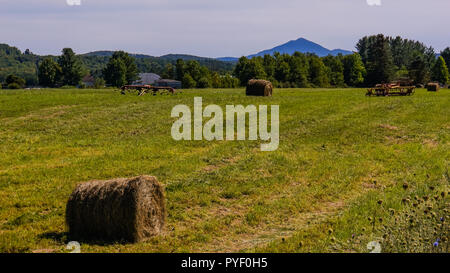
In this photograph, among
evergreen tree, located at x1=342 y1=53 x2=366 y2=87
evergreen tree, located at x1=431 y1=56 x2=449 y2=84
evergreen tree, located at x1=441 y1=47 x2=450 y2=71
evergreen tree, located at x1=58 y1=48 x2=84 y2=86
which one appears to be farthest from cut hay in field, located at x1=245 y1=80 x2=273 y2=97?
evergreen tree, located at x1=441 y1=47 x2=450 y2=71

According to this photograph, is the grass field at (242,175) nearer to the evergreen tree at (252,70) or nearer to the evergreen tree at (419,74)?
the evergreen tree at (252,70)

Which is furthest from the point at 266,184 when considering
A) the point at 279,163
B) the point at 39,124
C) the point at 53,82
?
the point at 53,82

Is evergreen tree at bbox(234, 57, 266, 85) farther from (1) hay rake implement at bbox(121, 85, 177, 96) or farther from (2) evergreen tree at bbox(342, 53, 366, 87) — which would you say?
(1) hay rake implement at bbox(121, 85, 177, 96)

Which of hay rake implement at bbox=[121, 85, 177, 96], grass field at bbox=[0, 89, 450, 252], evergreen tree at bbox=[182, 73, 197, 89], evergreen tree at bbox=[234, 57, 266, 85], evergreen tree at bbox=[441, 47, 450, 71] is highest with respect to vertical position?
evergreen tree at bbox=[441, 47, 450, 71]

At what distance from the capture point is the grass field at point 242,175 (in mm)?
9109

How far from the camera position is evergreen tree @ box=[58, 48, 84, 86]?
114488 millimetres

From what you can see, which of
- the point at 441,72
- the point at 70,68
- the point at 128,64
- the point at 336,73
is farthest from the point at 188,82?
the point at 441,72

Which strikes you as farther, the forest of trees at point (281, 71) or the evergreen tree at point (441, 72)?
the evergreen tree at point (441, 72)

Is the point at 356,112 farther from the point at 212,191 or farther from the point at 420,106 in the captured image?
the point at 212,191

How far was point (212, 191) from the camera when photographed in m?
12.8

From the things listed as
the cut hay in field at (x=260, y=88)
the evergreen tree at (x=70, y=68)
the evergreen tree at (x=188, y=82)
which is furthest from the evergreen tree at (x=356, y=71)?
the cut hay in field at (x=260, y=88)

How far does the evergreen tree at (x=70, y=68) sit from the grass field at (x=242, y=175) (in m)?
92.3

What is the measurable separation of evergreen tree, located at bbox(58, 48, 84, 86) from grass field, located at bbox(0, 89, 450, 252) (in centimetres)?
9230

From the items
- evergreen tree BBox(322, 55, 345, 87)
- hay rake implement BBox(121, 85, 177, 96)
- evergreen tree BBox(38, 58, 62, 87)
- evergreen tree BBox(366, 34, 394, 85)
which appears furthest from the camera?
evergreen tree BBox(322, 55, 345, 87)
